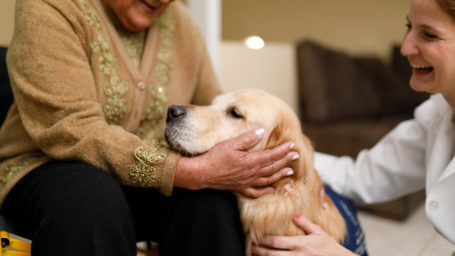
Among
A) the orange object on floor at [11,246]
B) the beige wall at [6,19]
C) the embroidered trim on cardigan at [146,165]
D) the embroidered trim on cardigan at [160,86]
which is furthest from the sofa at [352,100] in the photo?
the orange object on floor at [11,246]

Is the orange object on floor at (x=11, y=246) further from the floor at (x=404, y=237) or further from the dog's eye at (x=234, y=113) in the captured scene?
the floor at (x=404, y=237)

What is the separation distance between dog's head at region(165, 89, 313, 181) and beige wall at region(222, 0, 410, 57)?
2631 mm

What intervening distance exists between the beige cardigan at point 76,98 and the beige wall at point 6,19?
40cm

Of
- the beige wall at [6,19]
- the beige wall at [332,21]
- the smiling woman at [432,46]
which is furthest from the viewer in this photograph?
the beige wall at [332,21]

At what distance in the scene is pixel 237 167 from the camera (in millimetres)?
888

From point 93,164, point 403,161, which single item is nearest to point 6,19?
point 93,164

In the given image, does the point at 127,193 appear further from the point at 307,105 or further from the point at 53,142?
the point at 307,105

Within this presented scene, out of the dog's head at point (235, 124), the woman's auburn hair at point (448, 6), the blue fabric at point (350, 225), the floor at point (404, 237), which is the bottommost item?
the floor at point (404, 237)

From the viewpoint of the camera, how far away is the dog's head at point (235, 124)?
95 cm

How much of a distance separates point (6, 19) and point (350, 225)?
137 centimetres

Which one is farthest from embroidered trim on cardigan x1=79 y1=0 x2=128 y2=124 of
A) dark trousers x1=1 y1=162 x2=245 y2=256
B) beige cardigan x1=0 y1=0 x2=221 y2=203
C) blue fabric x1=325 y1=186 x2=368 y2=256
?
blue fabric x1=325 y1=186 x2=368 y2=256

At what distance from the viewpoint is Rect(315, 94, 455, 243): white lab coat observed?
1049 millimetres

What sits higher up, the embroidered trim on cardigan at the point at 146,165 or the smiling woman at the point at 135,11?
the smiling woman at the point at 135,11

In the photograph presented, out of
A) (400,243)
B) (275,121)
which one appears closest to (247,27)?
(400,243)
